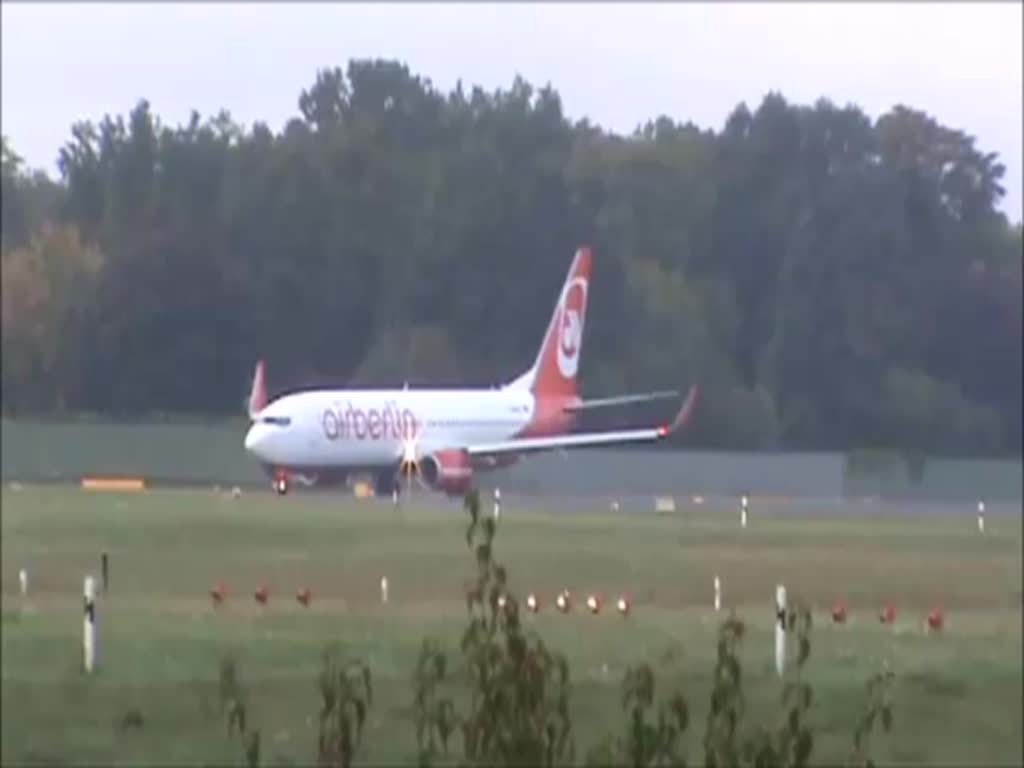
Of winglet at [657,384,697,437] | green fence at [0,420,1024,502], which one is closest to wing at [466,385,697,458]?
winglet at [657,384,697,437]

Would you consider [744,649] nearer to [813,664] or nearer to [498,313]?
[813,664]

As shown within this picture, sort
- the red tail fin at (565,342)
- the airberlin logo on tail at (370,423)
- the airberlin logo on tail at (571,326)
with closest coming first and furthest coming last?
1. the airberlin logo on tail at (370,423)
2. the red tail fin at (565,342)
3. the airberlin logo on tail at (571,326)

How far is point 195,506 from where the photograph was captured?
123 ft

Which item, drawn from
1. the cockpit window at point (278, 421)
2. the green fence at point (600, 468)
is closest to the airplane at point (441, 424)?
the cockpit window at point (278, 421)

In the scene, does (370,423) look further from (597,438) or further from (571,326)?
(571,326)

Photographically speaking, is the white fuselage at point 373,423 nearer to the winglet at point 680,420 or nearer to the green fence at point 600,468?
the green fence at point 600,468

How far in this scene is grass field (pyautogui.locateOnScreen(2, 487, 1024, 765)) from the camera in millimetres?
A: 16391

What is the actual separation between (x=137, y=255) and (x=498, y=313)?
856cm

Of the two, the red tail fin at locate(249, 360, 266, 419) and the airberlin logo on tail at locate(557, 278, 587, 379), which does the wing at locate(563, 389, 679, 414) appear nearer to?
the airberlin logo on tail at locate(557, 278, 587, 379)

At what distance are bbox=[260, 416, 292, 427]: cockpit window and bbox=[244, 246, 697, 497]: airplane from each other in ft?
0.04

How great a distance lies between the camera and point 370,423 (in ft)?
127

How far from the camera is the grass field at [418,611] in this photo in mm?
16391

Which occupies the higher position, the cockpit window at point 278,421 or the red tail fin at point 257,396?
the red tail fin at point 257,396

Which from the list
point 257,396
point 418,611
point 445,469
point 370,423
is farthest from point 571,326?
point 418,611
